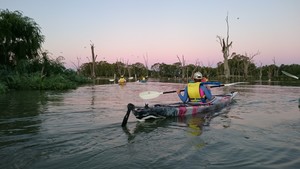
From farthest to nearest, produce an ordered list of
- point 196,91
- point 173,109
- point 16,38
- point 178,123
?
point 16,38 → point 196,91 → point 173,109 → point 178,123

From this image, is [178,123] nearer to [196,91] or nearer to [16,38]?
[196,91]

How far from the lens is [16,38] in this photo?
24125mm

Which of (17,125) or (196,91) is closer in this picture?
(17,125)

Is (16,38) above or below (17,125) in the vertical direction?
above

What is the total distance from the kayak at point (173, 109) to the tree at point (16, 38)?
1871 centimetres

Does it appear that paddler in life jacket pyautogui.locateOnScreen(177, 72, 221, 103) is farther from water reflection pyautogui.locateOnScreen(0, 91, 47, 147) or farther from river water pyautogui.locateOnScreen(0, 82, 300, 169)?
water reflection pyautogui.locateOnScreen(0, 91, 47, 147)

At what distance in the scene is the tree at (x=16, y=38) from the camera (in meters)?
23.0

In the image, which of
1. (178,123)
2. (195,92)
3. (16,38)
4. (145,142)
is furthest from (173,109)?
(16,38)

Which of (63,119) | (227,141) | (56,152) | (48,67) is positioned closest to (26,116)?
(63,119)

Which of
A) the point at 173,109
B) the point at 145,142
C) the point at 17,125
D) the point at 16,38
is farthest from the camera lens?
the point at 16,38

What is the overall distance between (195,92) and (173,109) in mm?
1408

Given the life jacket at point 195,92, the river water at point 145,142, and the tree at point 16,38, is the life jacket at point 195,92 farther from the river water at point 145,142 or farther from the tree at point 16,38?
the tree at point 16,38

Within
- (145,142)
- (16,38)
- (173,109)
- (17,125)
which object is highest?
(16,38)

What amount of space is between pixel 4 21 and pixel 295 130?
22604 mm
